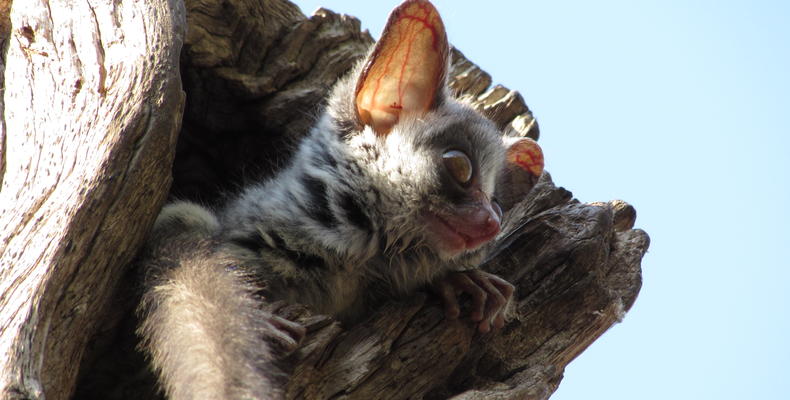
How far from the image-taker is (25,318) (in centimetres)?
280

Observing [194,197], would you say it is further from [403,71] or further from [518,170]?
[518,170]

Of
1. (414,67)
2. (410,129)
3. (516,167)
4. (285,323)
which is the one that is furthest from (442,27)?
(285,323)

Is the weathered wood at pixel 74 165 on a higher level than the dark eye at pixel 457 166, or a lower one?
lower

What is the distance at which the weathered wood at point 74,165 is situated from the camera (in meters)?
2.89

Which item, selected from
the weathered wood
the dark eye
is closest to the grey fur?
the dark eye

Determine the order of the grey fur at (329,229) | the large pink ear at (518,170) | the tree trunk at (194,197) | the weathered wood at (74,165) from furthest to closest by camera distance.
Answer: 1. the large pink ear at (518,170)
2. the grey fur at (329,229)
3. the tree trunk at (194,197)
4. the weathered wood at (74,165)

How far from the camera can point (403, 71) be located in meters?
4.04

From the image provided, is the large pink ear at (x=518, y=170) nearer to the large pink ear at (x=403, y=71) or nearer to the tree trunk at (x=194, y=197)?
the tree trunk at (x=194, y=197)

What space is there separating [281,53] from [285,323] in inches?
80.2

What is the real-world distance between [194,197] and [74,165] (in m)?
1.90

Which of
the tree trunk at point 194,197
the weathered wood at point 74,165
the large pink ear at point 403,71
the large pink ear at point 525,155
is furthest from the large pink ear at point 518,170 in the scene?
the weathered wood at point 74,165

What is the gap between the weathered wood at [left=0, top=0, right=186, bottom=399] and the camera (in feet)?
9.49

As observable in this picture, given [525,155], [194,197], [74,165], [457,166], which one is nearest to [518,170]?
[525,155]

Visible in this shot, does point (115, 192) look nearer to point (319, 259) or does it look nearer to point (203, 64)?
point (319, 259)
